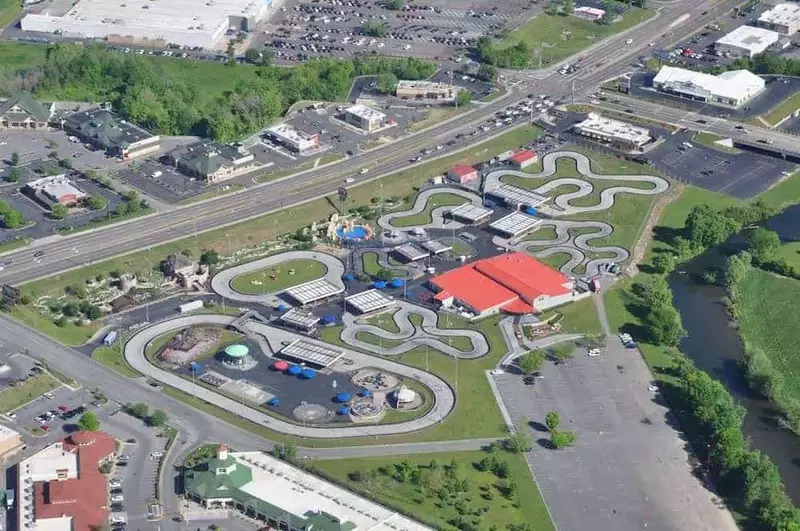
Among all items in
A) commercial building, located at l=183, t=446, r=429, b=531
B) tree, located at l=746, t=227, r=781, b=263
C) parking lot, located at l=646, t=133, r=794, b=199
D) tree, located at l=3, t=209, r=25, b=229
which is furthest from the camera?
parking lot, located at l=646, t=133, r=794, b=199

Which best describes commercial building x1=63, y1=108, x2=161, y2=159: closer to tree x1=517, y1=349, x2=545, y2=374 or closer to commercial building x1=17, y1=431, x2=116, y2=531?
commercial building x1=17, y1=431, x2=116, y2=531

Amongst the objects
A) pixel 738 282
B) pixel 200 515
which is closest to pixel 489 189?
pixel 738 282

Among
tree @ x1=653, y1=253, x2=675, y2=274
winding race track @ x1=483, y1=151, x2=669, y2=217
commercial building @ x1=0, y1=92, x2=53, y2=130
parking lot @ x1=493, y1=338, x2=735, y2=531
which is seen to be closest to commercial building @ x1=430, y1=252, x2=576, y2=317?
parking lot @ x1=493, y1=338, x2=735, y2=531

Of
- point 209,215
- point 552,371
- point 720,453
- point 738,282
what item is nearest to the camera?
point 720,453

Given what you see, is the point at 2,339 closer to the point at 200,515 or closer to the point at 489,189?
the point at 200,515

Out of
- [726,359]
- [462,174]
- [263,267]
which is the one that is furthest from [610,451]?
[462,174]

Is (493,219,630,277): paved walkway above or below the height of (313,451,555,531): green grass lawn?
above

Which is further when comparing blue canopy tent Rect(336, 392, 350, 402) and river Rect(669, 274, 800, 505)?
blue canopy tent Rect(336, 392, 350, 402)

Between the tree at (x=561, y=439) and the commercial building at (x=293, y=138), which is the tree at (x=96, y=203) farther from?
the tree at (x=561, y=439)
